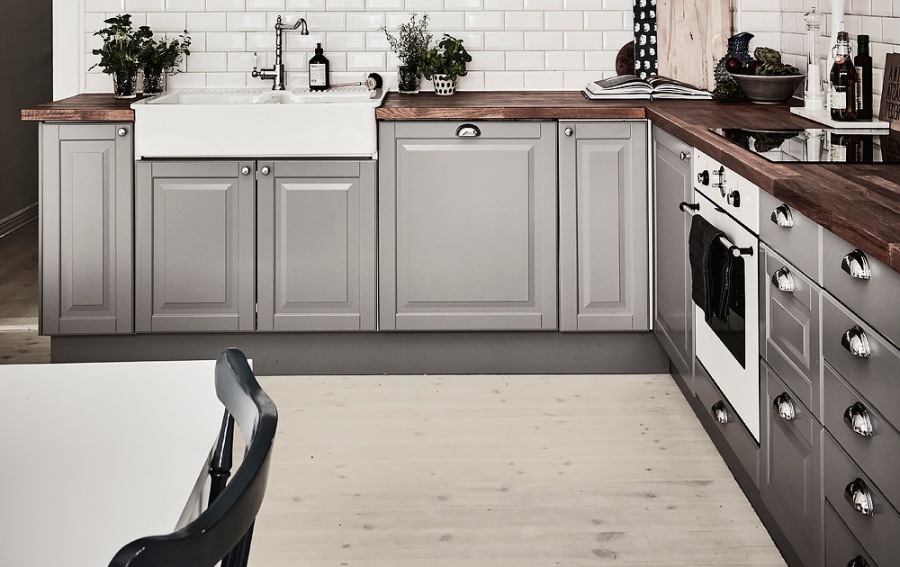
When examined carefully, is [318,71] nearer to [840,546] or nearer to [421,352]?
[421,352]

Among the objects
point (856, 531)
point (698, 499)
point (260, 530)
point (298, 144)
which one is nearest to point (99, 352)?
point (298, 144)

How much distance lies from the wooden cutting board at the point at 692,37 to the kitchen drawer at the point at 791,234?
6.65 feet

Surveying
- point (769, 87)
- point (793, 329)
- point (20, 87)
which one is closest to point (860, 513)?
point (793, 329)

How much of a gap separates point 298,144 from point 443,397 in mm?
1065

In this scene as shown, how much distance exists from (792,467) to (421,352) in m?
2.03

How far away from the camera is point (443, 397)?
3807 mm

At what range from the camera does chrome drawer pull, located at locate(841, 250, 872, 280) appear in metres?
1.80

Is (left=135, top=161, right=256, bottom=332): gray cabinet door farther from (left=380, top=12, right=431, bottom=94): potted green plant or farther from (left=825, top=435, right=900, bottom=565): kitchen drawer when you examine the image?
(left=825, top=435, right=900, bottom=565): kitchen drawer

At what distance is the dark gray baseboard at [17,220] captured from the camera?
7.07m

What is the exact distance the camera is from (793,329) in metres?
2.24

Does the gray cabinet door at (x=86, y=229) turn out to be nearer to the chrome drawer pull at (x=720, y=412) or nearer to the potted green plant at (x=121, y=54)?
the potted green plant at (x=121, y=54)

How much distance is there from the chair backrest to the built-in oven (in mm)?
1708

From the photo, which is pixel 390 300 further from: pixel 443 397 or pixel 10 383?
pixel 10 383

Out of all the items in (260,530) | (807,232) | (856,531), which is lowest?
(260,530)
